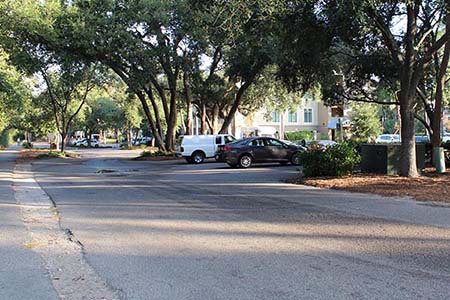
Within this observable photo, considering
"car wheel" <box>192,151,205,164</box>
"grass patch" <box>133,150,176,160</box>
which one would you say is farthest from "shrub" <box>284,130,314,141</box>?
"car wheel" <box>192,151,205,164</box>

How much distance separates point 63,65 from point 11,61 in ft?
9.91

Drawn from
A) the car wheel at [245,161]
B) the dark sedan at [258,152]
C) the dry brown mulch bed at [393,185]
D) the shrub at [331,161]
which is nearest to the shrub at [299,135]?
the dark sedan at [258,152]

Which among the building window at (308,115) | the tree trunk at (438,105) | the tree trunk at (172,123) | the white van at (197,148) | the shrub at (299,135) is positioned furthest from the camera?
the building window at (308,115)

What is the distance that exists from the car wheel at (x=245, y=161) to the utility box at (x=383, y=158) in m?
7.05

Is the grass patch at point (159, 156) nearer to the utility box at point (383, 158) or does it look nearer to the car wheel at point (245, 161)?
the car wheel at point (245, 161)

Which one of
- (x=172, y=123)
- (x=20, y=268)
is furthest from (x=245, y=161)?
(x=20, y=268)

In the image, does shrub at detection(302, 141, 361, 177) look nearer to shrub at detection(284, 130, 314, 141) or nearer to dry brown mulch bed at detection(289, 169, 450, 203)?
dry brown mulch bed at detection(289, 169, 450, 203)

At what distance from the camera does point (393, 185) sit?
1305 cm

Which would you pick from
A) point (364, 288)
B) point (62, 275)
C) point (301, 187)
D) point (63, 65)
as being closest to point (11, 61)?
point (63, 65)

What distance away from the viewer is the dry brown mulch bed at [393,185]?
458 inches

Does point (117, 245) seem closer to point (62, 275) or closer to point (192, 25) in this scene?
point (62, 275)

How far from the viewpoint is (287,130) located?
73250 millimetres

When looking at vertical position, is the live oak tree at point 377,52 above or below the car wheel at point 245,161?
above

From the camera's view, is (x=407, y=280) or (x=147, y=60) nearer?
(x=407, y=280)
